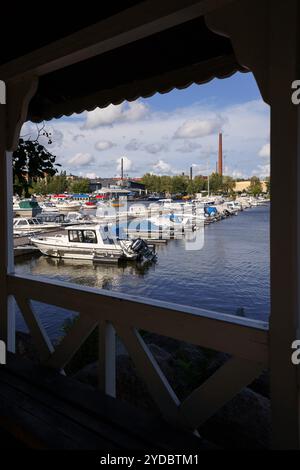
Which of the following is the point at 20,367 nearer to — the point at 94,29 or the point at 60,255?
the point at 94,29

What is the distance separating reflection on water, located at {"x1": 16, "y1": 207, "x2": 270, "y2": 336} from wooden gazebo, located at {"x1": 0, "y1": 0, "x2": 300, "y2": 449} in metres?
5.94

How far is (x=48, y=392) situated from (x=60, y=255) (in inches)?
655

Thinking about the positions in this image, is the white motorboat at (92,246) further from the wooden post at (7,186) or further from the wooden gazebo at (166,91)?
the wooden post at (7,186)

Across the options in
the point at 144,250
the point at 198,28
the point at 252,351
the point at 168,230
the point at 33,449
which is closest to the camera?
the point at 252,351

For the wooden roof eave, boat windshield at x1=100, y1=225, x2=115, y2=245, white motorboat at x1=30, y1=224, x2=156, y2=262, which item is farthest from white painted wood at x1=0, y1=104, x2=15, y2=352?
boat windshield at x1=100, y1=225, x2=115, y2=245

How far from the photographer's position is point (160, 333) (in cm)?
168

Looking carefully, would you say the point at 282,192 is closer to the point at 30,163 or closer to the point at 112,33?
Result: the point at 112,33

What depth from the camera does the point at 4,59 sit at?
2.26 m

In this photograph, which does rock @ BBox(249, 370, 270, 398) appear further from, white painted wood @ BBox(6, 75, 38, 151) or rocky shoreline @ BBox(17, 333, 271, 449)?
white painted wood @ BBox(6, 75, 38, 151)

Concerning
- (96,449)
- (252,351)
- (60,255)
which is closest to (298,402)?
(252,351)

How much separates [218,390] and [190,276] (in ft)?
42.8

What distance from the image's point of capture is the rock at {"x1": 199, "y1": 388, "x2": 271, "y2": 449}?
235 cm

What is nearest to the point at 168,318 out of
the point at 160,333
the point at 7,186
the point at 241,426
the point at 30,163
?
the point at 160,333

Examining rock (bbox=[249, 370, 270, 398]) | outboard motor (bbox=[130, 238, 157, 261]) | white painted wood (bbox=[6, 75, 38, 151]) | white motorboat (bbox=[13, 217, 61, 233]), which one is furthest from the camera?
white motorboat (bbox=[13, 217, 61, 233])
